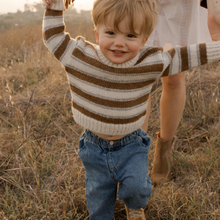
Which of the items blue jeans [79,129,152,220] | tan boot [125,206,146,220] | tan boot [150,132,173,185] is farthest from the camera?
tan boot [150,132,173,185]

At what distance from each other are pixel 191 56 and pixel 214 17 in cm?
21

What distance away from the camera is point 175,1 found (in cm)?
168

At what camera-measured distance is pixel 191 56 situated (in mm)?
1284

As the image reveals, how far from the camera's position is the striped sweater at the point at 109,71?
50.4 inches

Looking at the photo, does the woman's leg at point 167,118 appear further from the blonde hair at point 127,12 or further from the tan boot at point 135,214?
the blonde hair at point 127,12

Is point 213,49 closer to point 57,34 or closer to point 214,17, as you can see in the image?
point 214,17

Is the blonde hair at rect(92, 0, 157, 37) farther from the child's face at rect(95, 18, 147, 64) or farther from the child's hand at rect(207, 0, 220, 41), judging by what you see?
the child's hand at rect(207, 0, 220, 41)

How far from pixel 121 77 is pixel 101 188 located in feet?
2.01

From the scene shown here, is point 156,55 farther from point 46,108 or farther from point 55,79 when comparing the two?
point 55,79

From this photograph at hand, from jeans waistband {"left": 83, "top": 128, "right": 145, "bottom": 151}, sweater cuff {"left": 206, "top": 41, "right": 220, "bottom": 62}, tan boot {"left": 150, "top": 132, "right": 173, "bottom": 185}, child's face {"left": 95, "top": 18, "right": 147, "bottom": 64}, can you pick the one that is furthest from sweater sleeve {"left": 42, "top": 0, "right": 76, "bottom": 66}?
tan boot {"left": 150, "top": 132, "right": 173, "bottom": 185}

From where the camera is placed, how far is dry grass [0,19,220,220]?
5.11ft

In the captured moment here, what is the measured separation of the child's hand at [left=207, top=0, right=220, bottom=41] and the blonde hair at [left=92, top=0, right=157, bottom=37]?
287 mm

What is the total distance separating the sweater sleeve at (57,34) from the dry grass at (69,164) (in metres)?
0.68

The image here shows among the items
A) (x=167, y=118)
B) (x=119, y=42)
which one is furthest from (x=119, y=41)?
(x=167, y=118)
